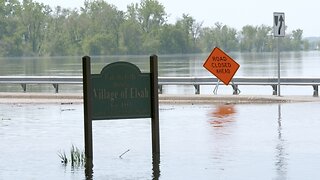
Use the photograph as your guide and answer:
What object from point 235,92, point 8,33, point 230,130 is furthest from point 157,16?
point 230,130

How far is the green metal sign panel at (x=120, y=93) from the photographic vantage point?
15.3 meters

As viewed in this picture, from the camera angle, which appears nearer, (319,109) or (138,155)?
(138,155)

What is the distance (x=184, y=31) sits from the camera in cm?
16975

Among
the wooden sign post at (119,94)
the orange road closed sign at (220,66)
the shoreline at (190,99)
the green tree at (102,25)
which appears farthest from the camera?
the green tree at (102,25)

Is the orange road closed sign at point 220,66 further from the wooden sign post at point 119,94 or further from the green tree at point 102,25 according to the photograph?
the green tree at point 102,25

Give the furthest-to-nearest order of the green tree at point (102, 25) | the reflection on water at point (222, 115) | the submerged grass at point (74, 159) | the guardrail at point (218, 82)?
the green tree at point (102, 25), the guardrail at point (218, 82), the reflection on water at point (222, 115), the submerged grass at point (74, 159)

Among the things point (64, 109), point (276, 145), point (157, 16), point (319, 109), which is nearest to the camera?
point (276, 145)

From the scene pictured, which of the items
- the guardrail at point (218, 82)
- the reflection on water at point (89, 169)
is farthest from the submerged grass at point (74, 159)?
the guardrail at point (218, 82)

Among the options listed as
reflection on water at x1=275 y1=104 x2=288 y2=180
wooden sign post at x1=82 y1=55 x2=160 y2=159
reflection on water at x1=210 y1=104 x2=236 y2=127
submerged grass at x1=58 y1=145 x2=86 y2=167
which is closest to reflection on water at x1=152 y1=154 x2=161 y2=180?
wooden sign post at x1=82 y1=55 x2=160 y2=159

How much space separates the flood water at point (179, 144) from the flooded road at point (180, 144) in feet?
0.04

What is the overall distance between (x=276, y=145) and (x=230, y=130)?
295 cm

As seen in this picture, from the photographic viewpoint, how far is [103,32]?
164 metres

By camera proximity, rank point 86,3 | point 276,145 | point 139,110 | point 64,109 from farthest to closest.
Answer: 1. point 86,3
2. point 64,109
3. point 276,145
4. point 139,110

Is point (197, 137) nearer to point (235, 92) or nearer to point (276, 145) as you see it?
point (276, 145)
